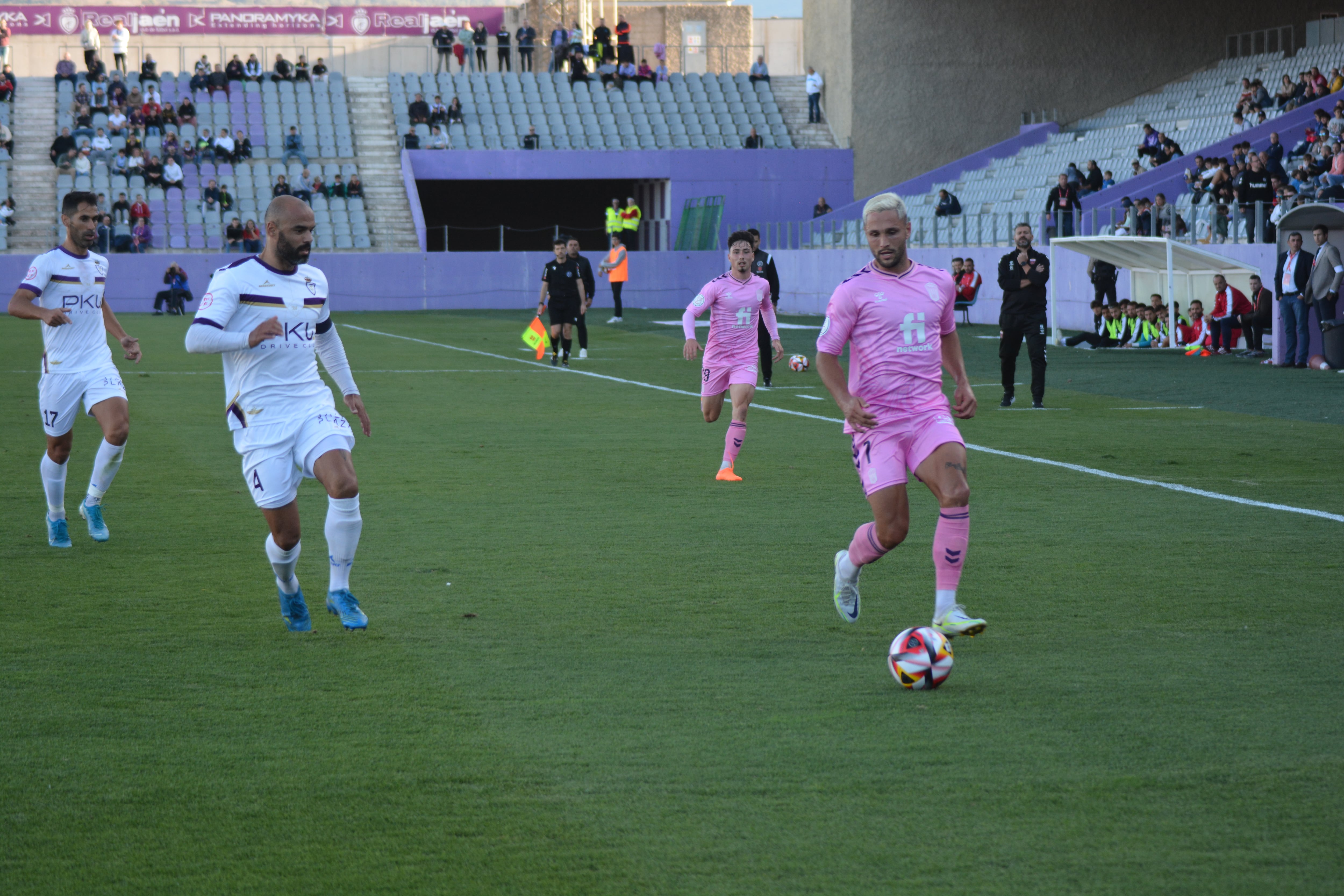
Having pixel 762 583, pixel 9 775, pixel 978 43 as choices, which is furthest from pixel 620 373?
pixel 978 43

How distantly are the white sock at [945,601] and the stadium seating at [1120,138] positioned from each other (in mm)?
29918

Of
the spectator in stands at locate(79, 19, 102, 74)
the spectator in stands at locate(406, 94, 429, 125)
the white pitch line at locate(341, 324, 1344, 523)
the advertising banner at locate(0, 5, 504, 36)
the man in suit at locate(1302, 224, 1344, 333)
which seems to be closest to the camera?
the white pitch line at locate(341, 324, 1344, 523)

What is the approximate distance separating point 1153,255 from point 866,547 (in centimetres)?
2235

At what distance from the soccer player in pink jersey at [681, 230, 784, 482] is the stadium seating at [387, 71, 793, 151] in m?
40.0

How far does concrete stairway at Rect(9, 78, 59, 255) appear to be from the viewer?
4747 centimetres

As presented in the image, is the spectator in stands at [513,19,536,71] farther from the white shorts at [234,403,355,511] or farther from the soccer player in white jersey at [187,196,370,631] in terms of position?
the white shorts at [234,403,355,511]

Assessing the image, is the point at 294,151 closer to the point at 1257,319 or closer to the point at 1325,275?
the point at 1257,319

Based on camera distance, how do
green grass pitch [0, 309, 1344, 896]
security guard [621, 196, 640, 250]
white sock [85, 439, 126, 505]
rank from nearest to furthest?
1. green grass pitch [0, 309, 1344, 896]
2. white sock [85, 439, 126, 505]
3. security guard [621, 196, 640, 250]

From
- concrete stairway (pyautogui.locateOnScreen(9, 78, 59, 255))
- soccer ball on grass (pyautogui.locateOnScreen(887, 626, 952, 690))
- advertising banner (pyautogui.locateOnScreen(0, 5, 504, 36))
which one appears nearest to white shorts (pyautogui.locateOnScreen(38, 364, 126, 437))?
soccer ball on grass (pyautogui.locateOnScreen(887, 626, 952, 690))

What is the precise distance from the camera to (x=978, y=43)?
51219mm

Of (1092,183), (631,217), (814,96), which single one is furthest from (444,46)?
(1092,183)

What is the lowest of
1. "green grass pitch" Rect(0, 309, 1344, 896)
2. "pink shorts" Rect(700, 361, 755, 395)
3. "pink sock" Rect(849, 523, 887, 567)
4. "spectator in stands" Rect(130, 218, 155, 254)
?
"green grass pitch" Rect(0, 309, 1344, 896)

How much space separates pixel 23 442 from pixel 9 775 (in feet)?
36.2

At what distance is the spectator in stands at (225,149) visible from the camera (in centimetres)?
5041
